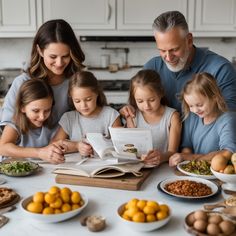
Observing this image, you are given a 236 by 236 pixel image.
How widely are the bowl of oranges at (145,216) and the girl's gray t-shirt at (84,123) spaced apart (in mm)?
948

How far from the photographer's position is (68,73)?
2.07 meters

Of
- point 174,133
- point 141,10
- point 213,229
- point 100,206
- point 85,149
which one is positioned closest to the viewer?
point 213,229

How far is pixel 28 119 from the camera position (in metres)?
1.87

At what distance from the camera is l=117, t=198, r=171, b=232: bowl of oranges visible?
1012 millimetres

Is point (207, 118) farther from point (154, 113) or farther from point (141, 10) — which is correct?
point (141, 10)

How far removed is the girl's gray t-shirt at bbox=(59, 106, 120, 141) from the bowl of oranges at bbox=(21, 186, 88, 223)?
32.6 inches

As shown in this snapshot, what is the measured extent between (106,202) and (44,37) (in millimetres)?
995

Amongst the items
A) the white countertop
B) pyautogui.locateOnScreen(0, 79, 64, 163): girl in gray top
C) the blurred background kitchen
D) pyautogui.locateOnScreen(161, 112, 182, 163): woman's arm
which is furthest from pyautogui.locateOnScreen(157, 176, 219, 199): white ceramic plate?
the blurred background kitchen

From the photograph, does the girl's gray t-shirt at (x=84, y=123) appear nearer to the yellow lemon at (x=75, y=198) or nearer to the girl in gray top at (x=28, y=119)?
the girl in gray top at (x=28, y=119)

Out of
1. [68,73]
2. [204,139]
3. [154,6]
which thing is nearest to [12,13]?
[154,6]

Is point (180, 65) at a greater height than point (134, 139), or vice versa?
point (180, 65)

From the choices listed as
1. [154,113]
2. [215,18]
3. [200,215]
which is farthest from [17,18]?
[200,215]

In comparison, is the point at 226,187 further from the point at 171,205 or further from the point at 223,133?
the point at 223,133

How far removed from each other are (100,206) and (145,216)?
0.21m
